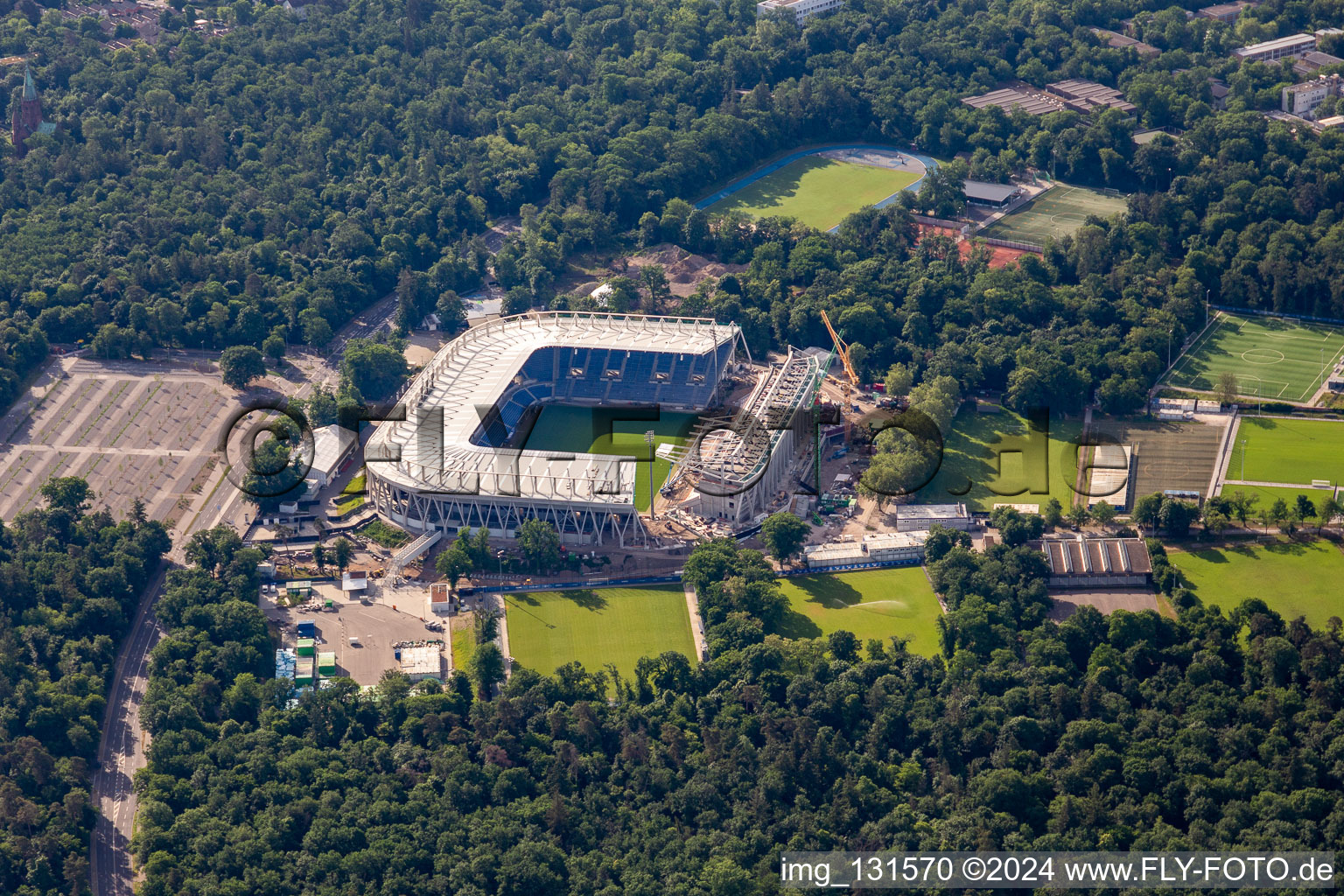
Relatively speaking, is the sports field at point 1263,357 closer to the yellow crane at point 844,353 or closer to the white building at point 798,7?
the yellow crane at point 844,353

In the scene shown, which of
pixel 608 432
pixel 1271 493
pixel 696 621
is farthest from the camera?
pixel 608 432

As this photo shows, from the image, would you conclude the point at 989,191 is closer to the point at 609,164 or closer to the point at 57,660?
the point at 609,164

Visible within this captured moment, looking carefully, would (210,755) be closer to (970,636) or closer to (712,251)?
(970,636)

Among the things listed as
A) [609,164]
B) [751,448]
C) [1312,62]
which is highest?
[1312,62]

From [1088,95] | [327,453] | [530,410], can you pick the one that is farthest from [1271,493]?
[327,453]

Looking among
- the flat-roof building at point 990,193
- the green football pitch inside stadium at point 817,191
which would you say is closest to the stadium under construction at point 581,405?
the green football pitch inside stadium at point 817,191

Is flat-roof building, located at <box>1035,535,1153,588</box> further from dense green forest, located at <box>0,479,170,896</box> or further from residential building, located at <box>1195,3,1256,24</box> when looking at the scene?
residential building, located at <box>1195,3,1256,24</box>
